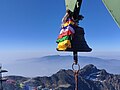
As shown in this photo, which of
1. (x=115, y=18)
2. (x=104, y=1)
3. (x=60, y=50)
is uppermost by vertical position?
(x=104, y=1)

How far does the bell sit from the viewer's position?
8.07 ft

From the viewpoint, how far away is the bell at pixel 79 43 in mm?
2461

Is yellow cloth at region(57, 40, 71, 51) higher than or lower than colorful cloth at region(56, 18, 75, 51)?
lower

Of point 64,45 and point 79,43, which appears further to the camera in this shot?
point 79,43

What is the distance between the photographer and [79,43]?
255cm

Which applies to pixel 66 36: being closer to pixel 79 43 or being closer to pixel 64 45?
pixel 64 45

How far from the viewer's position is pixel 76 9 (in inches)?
93.0

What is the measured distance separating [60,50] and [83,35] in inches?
12.7

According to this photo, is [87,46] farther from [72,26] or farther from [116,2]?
[116,2]

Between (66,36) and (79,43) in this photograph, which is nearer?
(66,36)

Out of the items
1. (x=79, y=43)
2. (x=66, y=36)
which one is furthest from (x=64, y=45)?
(x=79, y=43)

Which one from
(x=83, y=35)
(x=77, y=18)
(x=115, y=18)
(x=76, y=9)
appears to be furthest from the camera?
(x=83, y=35)

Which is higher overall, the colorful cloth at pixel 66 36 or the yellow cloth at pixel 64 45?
the colorful cloth at pixel 66 36

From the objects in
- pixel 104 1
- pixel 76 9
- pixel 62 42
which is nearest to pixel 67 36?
pixel 62 42
